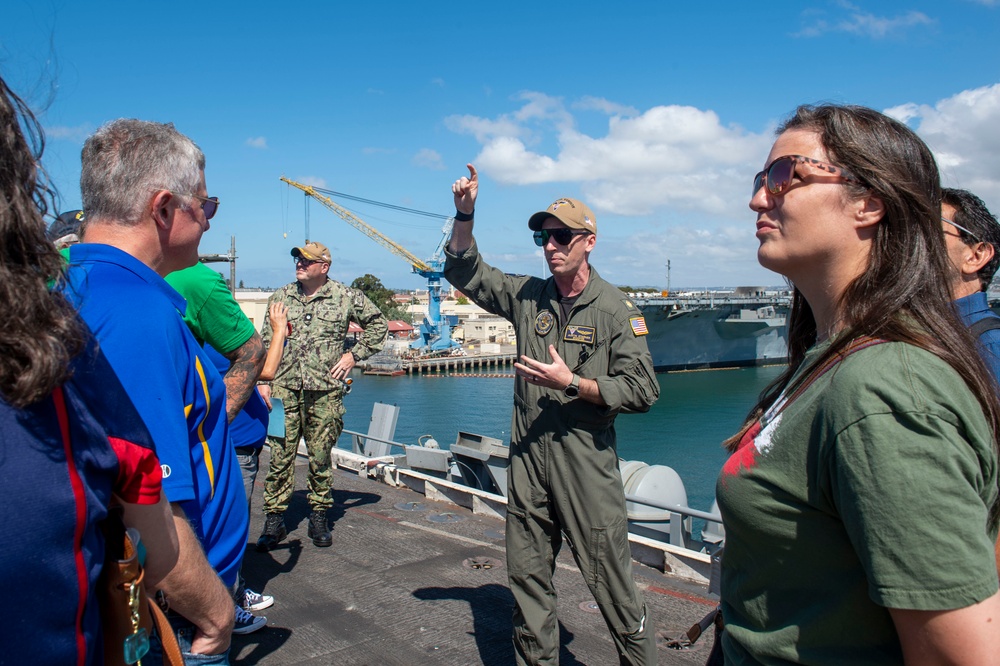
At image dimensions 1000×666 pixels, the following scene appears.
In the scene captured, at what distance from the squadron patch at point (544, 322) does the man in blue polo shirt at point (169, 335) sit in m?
1.55

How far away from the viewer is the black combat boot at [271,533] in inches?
177

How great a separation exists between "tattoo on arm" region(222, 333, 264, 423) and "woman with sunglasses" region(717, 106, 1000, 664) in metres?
2.08

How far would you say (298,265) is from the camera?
490 centimetres

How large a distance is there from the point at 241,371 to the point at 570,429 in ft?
4.49

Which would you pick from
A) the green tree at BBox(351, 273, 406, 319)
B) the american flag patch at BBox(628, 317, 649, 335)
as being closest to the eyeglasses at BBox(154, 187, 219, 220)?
the american flag patch at BBox(628, 317, 649, 335)

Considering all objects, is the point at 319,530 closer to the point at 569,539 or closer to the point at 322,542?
the point at 322,542

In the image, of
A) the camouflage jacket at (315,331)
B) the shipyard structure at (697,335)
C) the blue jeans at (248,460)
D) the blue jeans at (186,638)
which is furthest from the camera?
the shipyard structure at (697,335)

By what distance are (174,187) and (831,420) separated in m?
1.50

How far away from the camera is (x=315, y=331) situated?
482cm

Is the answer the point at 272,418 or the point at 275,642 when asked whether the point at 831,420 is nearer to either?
the point at 275,642

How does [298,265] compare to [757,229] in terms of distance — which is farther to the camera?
[298,265]

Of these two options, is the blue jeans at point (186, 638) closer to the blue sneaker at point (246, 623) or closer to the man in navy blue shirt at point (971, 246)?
the blue sneaker at point (246, 623)

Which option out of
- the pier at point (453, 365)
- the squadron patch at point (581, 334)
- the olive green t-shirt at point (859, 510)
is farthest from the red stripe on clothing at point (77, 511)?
the pier at point (453, 365)

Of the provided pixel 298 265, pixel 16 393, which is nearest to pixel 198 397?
pixel 16 393
